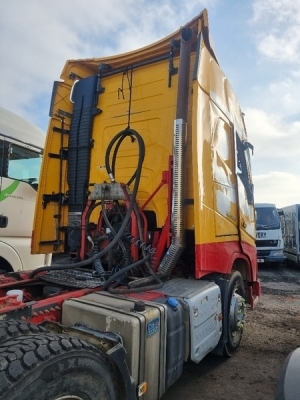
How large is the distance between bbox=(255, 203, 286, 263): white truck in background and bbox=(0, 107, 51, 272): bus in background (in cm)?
982

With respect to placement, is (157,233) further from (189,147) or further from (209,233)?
(189,147)

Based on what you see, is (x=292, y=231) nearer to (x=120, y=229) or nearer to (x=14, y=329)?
(x=120, y=229)

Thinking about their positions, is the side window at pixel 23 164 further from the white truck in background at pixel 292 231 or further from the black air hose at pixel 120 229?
the white truck in background at pixel 292 231

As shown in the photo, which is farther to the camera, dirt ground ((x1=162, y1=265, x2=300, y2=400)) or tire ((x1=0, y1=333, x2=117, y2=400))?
dirt ground ((x1=162, y1=265, x2=300, y2=400))

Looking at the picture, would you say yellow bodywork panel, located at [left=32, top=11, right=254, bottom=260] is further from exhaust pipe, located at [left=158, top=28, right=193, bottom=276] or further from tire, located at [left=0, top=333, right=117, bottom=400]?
tire, located at [left=0, top=333, right=117, bottom=400]

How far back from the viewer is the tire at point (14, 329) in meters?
1.73

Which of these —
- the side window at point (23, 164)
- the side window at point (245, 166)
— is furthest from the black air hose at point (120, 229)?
the side window at point (23, 164)

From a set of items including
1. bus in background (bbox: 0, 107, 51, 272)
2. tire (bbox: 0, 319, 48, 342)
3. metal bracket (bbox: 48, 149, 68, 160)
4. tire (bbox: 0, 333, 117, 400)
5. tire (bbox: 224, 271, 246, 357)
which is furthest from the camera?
bus in background (bbox: 0, 107, 51, 272)

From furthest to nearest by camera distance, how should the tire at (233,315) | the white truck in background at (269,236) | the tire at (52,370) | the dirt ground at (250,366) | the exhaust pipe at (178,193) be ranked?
the white truck in background at (269,236) → the tire at (233,315) → the exhaust pipe at (178,193) → the dirt ground at (250,366) → the tire at (52,370)

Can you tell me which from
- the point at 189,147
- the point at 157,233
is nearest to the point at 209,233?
the point at 157,233

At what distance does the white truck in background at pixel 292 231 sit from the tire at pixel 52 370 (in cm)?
1313

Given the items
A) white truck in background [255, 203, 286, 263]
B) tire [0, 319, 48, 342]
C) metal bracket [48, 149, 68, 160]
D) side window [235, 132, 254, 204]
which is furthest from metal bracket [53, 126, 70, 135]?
white truck in background [255, 203, 286, 263]

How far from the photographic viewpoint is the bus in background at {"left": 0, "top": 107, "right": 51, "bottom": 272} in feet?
14.8

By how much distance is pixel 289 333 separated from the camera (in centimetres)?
484
